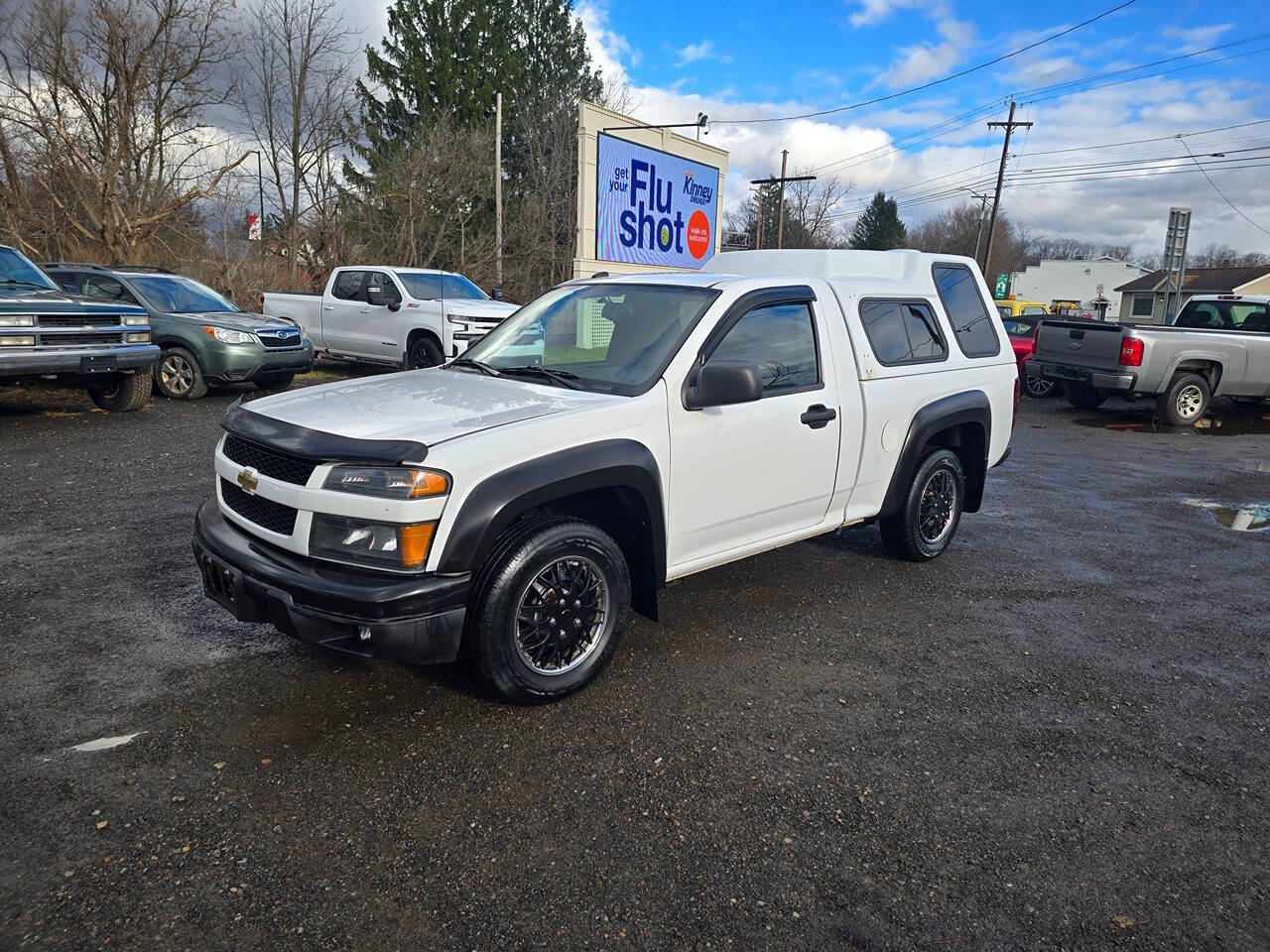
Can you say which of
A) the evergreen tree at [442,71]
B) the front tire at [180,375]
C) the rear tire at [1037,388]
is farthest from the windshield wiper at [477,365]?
the evergreen tree at [442,71]

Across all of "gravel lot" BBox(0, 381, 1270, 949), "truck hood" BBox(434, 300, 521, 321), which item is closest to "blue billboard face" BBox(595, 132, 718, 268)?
"truck hood" BBox(434, 300, 521, 321)

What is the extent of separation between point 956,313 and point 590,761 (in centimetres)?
400

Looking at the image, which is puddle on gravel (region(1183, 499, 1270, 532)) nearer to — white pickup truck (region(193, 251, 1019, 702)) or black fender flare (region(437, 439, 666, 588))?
white pickup truck (region(193, 251, 1019, 702))

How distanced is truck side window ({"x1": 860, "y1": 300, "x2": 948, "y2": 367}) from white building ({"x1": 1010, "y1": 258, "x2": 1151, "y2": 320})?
88.0 meters

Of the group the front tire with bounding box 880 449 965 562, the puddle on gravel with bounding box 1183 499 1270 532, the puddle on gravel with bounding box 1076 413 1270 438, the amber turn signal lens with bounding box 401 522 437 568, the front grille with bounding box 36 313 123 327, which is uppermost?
the front grille with bounding box 36 313 123 327

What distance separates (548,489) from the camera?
3307mm

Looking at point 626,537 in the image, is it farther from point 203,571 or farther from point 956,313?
point 956,313

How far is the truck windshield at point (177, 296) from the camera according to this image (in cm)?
1155

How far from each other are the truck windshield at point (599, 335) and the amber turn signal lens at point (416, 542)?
1.13 m

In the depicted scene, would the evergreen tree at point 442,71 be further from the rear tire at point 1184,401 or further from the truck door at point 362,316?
the rear tire at point 1184,401

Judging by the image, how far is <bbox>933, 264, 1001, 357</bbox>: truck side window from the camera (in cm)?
558

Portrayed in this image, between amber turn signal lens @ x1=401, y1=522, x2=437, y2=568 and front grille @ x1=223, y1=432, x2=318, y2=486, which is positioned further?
front grille @ x1=223, y1=432, x2=318, y2=486

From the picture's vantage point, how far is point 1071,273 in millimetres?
89000

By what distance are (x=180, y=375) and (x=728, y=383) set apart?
10359 millimetres
